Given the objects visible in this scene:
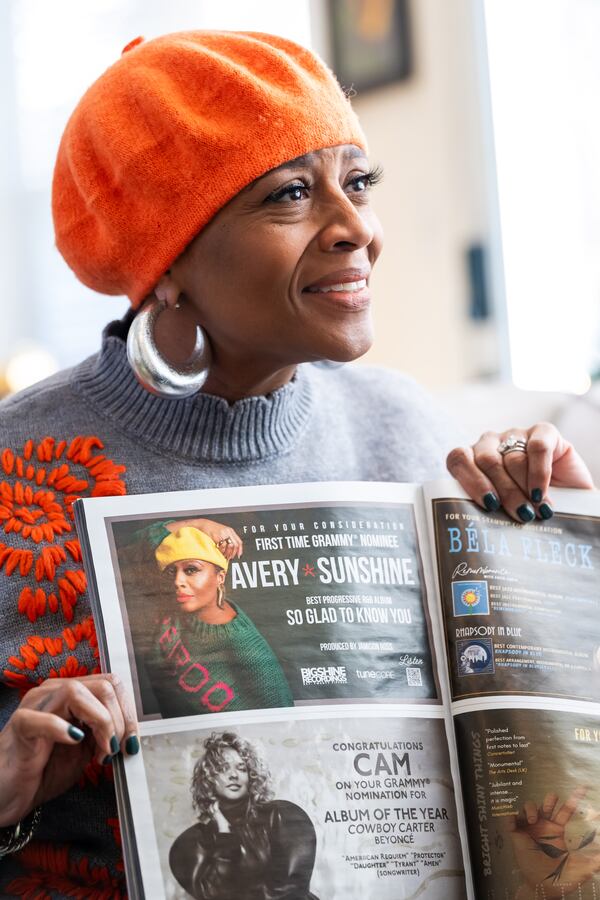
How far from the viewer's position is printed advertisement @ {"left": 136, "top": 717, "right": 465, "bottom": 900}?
75cm

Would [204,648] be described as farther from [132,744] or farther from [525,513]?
[525,513]

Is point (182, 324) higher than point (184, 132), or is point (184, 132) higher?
point (184, 132)

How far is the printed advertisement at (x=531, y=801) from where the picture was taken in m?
0.77

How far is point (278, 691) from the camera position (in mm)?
800

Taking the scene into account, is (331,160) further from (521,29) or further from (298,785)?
(521,29)

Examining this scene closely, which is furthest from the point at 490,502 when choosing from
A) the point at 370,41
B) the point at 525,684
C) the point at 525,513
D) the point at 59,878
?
the point at 370,41

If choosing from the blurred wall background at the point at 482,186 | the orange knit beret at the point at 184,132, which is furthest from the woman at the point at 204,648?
the blurred wall background at the point at 482,186

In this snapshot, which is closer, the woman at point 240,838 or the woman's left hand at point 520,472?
the woman at point 240,838

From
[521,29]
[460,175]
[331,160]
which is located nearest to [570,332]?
[460,175]

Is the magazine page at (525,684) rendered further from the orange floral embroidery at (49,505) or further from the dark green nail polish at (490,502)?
the orange floral embroidery at (49,505)

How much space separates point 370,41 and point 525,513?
2843mm

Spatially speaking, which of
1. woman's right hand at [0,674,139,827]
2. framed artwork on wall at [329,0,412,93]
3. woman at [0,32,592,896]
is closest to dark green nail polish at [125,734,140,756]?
woman's right hand at [0,674,139,827]

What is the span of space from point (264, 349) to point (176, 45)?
31 centimetres

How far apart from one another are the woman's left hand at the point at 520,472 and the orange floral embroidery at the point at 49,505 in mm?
348
